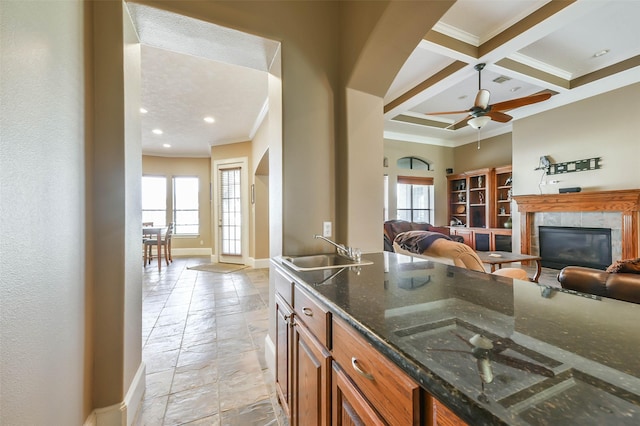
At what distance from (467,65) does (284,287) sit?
3.92 m

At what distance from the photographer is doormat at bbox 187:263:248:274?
5609 mm

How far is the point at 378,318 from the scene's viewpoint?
773mm

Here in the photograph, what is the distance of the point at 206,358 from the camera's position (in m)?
2.25

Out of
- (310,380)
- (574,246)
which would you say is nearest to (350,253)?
(310,380)

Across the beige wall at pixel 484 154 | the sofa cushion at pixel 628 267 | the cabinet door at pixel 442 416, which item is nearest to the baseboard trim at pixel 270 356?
the cabinet door at pixel 442 416

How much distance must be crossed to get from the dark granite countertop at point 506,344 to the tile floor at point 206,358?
1196 millimetres

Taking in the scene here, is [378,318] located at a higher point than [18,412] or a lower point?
higher

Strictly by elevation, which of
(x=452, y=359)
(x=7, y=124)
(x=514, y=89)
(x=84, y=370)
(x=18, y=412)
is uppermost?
(x=514, y=89)

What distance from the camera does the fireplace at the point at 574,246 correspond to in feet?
14.8

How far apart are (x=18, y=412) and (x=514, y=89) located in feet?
21.5

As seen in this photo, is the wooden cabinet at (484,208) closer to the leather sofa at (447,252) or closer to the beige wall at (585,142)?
the beige wall at (585,142)

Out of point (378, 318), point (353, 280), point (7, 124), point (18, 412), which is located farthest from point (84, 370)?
point (378, 318)

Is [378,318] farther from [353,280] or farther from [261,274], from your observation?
[261,274]

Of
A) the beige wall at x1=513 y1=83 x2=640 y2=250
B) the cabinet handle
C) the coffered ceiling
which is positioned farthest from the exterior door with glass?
the beige wall at x1=513 y1=83 x2=640 y2=250
